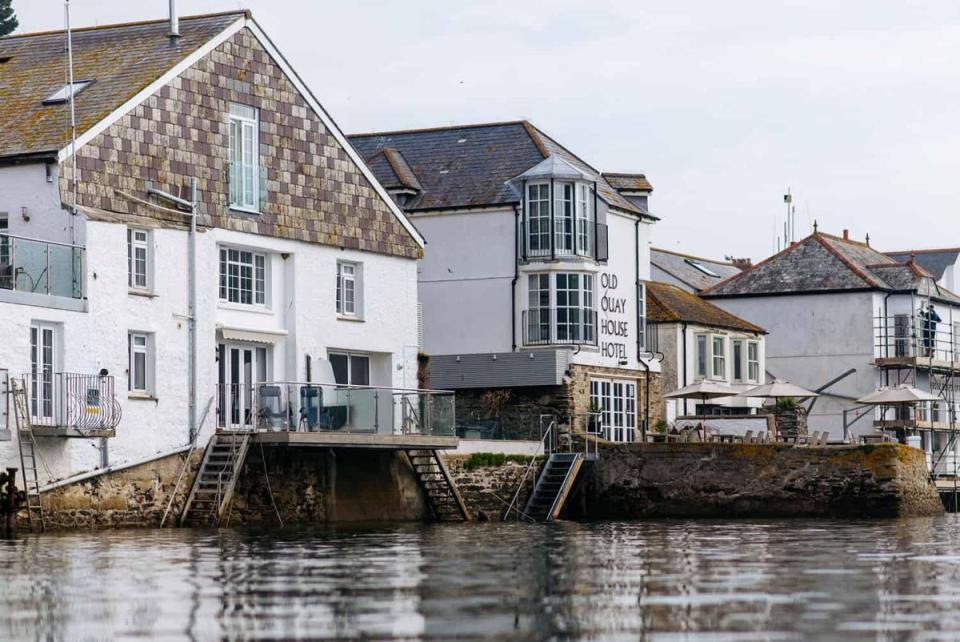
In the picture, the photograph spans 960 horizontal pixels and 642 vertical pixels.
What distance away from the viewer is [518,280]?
54281mm

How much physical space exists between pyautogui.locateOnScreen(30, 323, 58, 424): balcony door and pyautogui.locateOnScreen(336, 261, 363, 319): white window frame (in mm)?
10112

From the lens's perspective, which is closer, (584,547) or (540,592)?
(540,592)

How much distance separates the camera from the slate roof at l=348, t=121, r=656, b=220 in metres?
54.8

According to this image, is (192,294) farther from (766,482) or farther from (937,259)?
(937,259)

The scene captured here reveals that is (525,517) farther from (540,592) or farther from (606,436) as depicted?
(540,592)

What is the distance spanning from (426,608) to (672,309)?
45651mm

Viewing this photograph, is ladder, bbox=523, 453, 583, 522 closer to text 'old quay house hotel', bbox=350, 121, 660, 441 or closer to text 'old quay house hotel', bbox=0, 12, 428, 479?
text 'old quay house hotel', bbox=350, 121, 660, 441

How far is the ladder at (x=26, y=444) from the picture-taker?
3566cm

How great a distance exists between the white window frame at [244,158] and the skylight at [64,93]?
3370 mm

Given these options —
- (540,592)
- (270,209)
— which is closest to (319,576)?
(540,592)

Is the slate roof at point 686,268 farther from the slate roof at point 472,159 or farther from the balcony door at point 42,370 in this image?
the balcony door at point 42,370

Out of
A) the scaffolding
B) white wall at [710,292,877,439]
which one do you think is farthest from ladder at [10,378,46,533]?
white wall at [710,292,877,439]

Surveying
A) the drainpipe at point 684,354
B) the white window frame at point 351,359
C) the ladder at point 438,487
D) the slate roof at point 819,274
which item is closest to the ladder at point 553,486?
→ the ladder at point 438,487

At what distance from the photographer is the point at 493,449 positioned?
47.6 m
